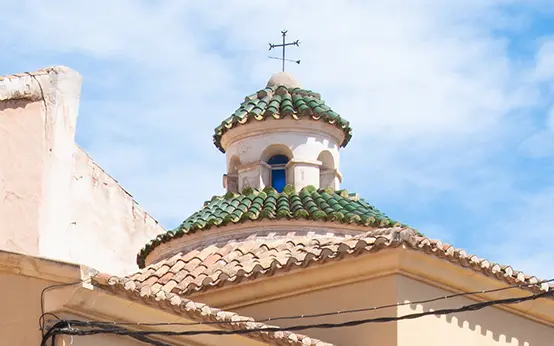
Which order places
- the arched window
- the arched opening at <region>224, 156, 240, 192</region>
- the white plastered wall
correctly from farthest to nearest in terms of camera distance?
the arched opening at <region>224, 156, 240, 192</region> → the arched window → the white plastered wall

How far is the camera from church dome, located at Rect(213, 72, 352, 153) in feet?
57.1

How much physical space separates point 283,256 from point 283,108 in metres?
3.03

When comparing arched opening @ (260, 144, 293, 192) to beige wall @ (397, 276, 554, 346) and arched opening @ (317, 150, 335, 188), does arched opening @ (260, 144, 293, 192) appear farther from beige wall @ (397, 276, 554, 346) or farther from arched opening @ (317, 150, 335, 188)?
beige wall @ (397, 276, 554, 346)

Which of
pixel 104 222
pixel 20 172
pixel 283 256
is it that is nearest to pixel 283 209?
pixel 283 256

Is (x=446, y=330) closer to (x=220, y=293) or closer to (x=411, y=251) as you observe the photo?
(x=411, y=251)

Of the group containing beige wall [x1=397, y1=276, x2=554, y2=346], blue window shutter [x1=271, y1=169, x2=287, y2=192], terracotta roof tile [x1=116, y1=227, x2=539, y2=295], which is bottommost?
beige wall [x1=397, y1=276, x2=554, y2=346]

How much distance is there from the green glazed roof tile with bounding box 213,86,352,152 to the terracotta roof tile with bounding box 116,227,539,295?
213cm

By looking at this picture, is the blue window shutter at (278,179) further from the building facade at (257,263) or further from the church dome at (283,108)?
the church dome at (283,108)

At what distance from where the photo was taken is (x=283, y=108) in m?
17.4

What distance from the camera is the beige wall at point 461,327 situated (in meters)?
13.6

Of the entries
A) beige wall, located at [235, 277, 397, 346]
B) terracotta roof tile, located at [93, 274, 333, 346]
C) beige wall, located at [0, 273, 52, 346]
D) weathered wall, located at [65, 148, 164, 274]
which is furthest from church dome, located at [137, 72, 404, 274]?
beige wall, located at [0, 273, 52, 346]

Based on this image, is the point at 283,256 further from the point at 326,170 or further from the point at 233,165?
the point at 233,165

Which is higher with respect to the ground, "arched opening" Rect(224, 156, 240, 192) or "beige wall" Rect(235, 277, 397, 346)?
"arched opening" Rect(224, 156, 240, 192)

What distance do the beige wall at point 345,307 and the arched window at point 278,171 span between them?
Answer: 10.8 feet
